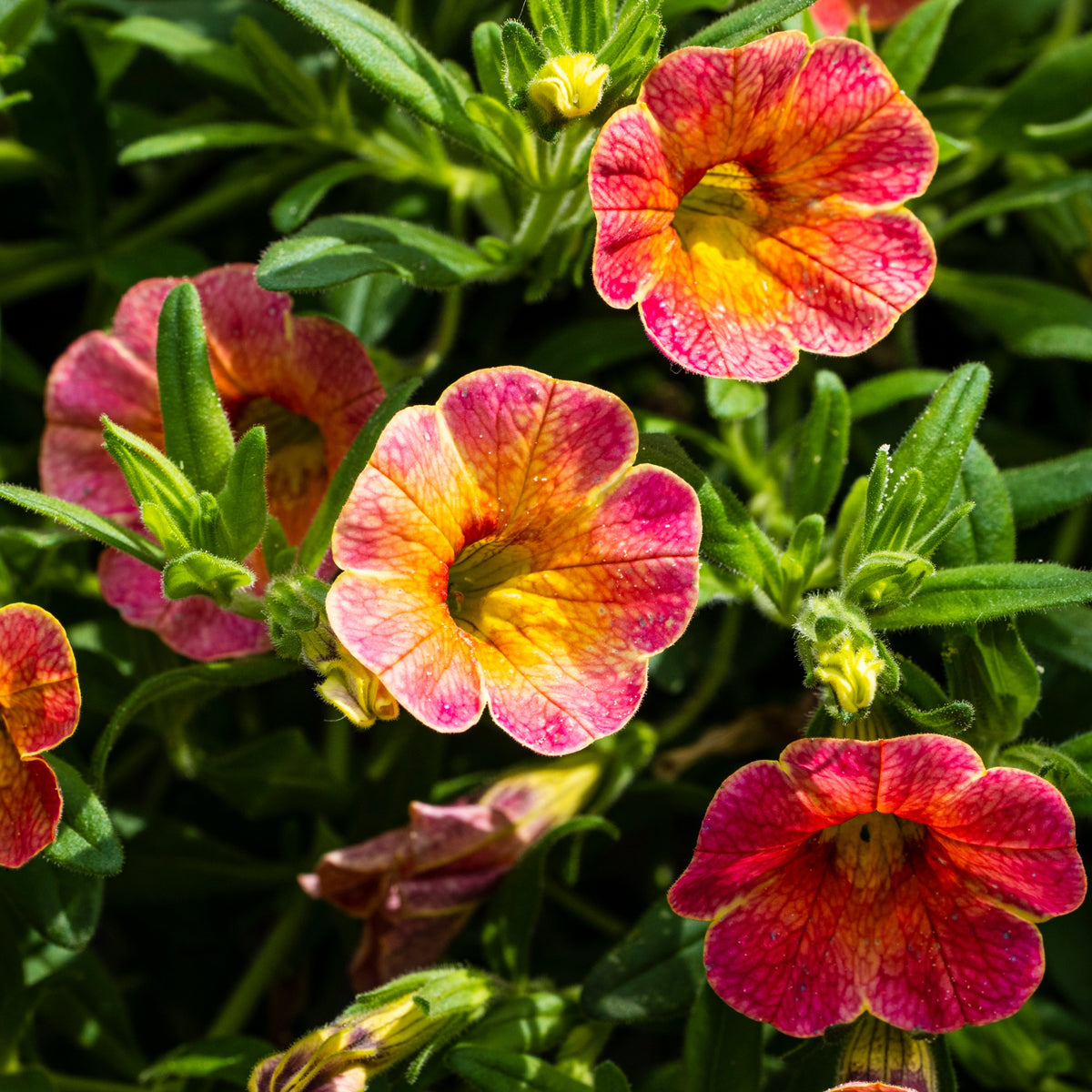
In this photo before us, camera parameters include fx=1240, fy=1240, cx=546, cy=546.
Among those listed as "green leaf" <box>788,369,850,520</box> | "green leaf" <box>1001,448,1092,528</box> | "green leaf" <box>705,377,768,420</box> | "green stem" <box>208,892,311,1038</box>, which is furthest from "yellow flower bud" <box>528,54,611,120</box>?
"green stem" <box>208,892,311,1038</box>

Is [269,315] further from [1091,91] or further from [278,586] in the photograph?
[1091,91]

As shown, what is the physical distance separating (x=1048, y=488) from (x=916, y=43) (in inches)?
34.6

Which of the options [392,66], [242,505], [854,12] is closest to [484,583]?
[242,505]

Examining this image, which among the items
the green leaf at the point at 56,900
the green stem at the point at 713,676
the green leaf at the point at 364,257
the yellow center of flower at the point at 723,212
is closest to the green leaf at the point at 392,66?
the green leaf at the point at 364,257

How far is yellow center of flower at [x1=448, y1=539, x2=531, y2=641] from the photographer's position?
182 cm

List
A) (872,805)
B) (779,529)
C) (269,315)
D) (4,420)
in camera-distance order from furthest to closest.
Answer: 1. (4,420)
2. (779,529)
3. (269,315)
4. (872,805)

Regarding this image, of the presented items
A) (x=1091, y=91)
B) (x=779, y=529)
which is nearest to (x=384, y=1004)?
(x=779, y=529)

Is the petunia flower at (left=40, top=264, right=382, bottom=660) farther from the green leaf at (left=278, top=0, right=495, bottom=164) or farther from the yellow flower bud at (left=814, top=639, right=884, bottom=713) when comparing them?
the yellow flower bud at (left=814, top=639, right=884, bottom=713)

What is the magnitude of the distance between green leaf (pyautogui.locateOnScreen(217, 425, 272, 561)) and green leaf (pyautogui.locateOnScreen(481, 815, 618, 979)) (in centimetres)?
70

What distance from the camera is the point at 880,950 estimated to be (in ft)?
5.68

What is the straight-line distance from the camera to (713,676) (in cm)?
252

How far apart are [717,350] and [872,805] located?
0.65 meters

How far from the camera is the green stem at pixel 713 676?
2.52m

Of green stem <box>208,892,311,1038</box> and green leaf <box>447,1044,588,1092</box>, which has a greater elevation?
green leaf <box>447,1044,588,1092</box>
